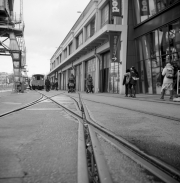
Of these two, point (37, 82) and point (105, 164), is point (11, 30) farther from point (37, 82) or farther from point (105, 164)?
point (105, 164)

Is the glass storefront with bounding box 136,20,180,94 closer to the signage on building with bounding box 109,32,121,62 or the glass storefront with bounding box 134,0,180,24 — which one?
the glass storefront with bounding box 134,0,180,24

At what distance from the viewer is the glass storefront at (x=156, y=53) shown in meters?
13.5

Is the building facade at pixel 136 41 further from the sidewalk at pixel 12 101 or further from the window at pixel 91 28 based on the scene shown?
the sidewalk at pixel 12 101

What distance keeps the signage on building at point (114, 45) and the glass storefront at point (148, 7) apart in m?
2.06

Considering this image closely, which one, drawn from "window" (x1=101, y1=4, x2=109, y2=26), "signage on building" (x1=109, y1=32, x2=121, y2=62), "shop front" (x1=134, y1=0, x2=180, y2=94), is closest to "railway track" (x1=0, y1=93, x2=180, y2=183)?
"shop front" (x1=134, y1=0, x2=180, y2=94)

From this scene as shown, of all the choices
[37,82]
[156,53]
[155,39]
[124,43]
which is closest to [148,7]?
[155,39]

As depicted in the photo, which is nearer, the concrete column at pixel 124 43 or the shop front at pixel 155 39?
the shop front at pixel 155 39

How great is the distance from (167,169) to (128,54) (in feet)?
56.9

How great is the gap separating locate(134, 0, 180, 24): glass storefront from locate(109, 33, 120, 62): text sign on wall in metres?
2.10

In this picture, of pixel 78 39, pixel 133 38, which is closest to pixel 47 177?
pixel 133 38

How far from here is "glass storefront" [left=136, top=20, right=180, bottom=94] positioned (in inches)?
533

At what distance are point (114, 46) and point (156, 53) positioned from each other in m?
4.05

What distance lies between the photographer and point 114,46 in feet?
60.1

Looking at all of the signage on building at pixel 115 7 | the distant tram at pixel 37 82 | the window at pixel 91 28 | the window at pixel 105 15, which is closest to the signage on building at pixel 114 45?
the signage on building at pixel 115 7
